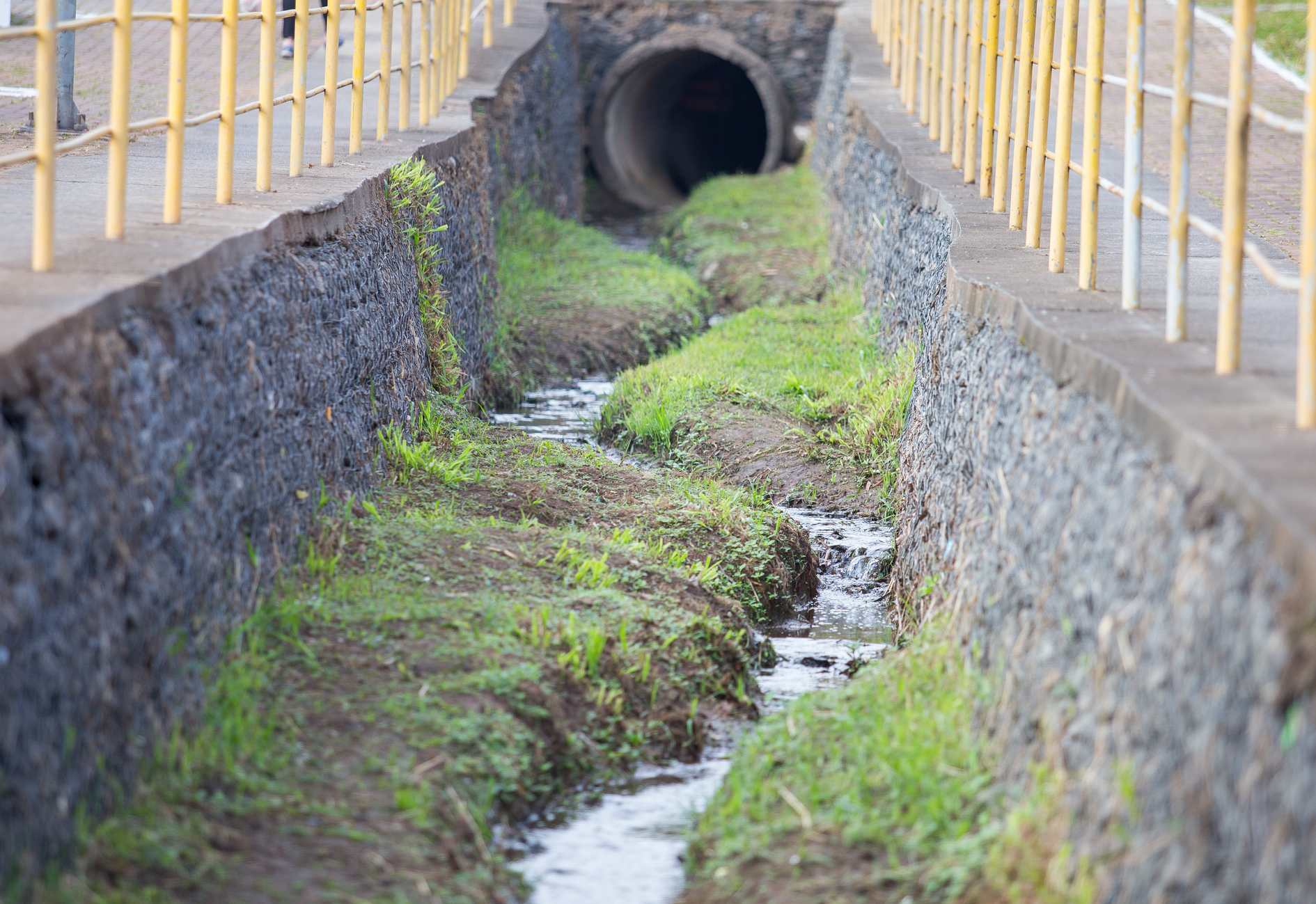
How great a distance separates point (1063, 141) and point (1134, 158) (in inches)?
27.9

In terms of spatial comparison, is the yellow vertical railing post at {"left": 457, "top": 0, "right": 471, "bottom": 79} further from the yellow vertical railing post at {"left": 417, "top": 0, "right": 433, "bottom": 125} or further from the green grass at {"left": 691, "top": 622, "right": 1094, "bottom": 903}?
the green grass at {"left": 691, "top": 622, "right": 1094, "bottom": 903}

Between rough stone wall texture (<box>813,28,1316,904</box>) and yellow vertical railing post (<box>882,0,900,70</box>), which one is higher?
yellow vertical railing post (<box>882,0,900,70</box>)

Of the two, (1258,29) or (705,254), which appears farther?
(1258,29)

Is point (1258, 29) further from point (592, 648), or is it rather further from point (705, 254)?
point (592, 648)

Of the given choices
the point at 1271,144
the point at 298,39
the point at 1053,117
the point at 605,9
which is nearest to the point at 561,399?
the point at 298,39

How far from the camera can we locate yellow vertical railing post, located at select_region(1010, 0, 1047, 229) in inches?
196

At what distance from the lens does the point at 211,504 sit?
3.43m

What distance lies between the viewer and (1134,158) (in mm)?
3752

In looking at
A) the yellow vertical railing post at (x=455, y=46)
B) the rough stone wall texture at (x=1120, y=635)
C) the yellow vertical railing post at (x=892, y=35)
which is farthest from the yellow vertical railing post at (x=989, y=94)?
the yellow vertical railing post at (x=892, y=35)

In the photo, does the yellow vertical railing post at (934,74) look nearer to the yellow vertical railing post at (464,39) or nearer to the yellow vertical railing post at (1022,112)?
the yellow vertical railing post at (1022,112)

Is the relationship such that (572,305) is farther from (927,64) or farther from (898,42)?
(898,42)

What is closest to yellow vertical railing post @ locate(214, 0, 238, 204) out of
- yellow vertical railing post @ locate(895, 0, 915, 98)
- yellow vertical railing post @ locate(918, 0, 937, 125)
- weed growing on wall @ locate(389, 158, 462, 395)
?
weed growing on wall @ locate(389, 158, 462, 395)

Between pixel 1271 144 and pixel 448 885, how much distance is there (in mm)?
7949

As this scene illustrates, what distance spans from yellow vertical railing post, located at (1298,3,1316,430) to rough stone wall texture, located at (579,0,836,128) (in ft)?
40.7
